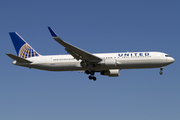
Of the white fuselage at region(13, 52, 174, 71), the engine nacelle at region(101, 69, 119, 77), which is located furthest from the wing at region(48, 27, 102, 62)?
the engine nacelle at region(101, 69, 119, 77)

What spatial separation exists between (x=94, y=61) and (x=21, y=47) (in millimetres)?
13158

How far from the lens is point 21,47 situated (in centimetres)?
4819

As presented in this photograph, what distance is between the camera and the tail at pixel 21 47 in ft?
155

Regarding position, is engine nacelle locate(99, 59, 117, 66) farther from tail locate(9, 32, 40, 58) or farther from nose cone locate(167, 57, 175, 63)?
tail locate(9, 32, 40, 58)

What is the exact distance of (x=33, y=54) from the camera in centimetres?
4700

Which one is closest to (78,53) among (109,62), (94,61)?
(94,61)

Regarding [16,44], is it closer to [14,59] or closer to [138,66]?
[14,59]

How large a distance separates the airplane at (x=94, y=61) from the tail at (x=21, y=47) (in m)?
0.87

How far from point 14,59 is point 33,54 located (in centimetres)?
373

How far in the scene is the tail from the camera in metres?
47.2

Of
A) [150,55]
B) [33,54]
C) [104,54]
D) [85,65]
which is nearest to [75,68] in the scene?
[85,65]

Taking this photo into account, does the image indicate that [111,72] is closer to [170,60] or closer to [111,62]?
[111,62]

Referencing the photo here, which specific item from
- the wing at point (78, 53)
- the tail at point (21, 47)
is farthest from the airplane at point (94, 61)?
the tail at point (21, 47)

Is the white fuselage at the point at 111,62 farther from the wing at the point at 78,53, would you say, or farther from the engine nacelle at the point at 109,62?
the wing at the point at 78,53
